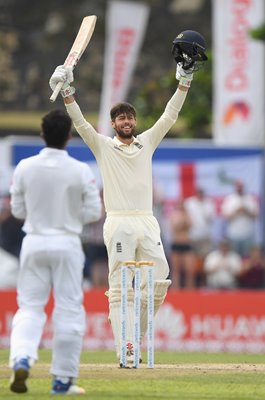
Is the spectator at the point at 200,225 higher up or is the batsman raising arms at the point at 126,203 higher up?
the batsman raising arms at the point at 126,203

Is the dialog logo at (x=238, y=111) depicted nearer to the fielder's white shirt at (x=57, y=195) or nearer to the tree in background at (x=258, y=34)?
the tree in background at (x=258, y=34)

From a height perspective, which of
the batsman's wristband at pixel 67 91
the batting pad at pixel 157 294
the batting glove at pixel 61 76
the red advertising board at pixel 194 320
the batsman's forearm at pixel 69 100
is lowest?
the red advertising board at pixel 194 320

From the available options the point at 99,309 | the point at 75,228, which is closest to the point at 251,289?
the point at 99,309

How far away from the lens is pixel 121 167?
38.2 ft

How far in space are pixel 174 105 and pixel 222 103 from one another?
490 inches

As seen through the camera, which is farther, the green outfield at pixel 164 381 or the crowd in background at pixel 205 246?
the crowd in background at pixel 205 246

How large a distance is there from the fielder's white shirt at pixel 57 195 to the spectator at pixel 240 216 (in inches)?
512

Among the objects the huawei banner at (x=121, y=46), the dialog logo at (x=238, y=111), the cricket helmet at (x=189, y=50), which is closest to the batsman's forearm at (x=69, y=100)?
the cricket helmet at (x=189, y=50)

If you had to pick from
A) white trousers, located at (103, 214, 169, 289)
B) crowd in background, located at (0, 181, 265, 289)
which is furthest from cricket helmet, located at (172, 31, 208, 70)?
crowd in background, located at (0, 181, 265, 289)

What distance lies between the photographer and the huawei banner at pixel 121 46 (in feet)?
85.1

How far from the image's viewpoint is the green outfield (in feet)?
31.8

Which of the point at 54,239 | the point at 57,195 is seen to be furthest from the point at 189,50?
the point at 54,239

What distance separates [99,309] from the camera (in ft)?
63.4

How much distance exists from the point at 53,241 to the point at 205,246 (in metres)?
13.2
